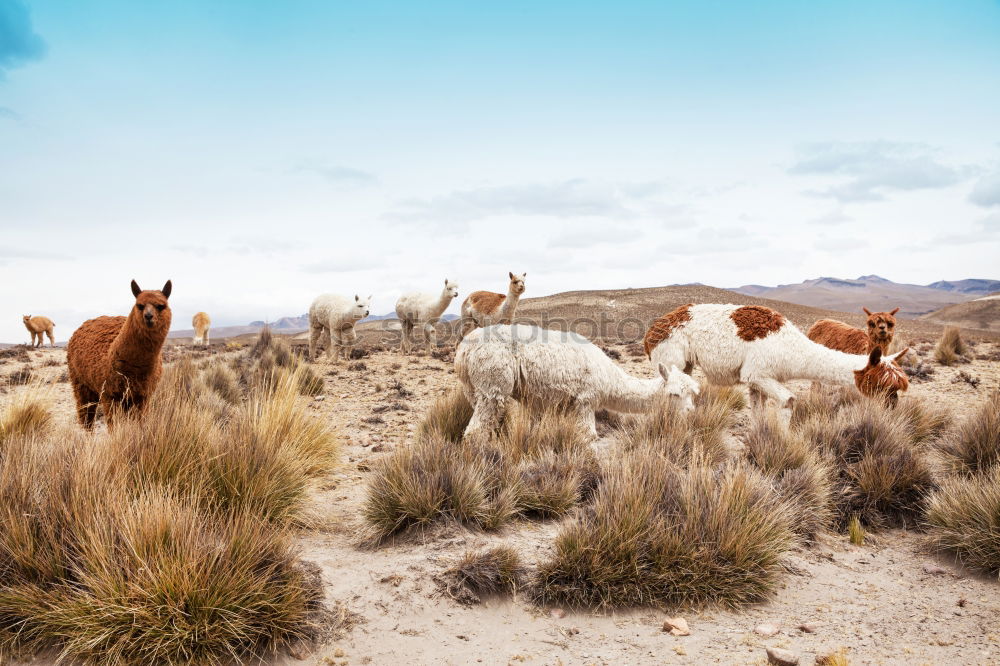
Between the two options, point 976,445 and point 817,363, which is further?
point 817,363

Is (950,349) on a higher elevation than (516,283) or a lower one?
lower

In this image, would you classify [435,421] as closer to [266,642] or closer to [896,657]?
[266,642]

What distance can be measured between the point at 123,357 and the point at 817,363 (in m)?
8.42

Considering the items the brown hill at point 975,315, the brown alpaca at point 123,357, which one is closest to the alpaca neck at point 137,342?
the brown alpaca at point 123,357

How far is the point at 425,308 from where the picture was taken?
711 inches

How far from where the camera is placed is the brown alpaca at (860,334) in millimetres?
9594

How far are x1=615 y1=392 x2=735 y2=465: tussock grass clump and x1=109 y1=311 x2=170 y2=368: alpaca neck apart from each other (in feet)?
16.2

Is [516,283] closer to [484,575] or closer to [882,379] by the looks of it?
[882,379]

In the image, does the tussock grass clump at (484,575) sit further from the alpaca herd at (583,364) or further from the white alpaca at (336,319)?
the white alpaca at (336,319)

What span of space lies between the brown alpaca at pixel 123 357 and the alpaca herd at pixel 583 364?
11 millimetres

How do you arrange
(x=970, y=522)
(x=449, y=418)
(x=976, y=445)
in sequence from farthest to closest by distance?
(x=449, y=418), (x=976, y=445), (x=970, y=522)

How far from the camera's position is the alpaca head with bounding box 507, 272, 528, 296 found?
1616cm

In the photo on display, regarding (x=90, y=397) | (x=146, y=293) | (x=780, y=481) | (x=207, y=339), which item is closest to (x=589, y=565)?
(x=780, y=481)

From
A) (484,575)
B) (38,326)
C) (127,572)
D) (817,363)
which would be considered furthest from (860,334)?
(38,326)
